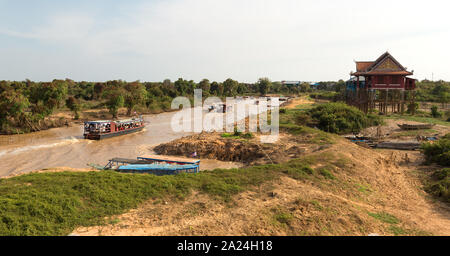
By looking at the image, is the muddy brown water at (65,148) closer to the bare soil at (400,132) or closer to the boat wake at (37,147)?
the boat wake at (37,147)

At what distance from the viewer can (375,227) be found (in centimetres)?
801

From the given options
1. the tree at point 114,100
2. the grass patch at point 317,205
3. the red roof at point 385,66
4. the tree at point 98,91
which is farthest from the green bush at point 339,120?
the tree at point 98,91

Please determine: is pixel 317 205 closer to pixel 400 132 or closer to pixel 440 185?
pixel 440 185

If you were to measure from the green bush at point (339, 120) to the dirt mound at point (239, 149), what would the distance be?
6.00m

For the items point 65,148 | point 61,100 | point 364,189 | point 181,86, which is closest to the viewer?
point 364,189

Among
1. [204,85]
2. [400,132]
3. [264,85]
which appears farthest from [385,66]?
[264,85]

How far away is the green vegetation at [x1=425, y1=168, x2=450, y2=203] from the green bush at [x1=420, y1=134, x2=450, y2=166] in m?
2.16

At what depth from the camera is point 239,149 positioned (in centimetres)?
2052

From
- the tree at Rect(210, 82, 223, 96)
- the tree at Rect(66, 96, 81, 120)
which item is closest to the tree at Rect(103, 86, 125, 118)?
the tree at Rect(66, 96, 81, 120)

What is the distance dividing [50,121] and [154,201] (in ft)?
105

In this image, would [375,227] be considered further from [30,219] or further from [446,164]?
[446,164]

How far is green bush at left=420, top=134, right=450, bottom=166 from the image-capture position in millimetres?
15578

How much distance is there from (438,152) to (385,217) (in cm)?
1037
